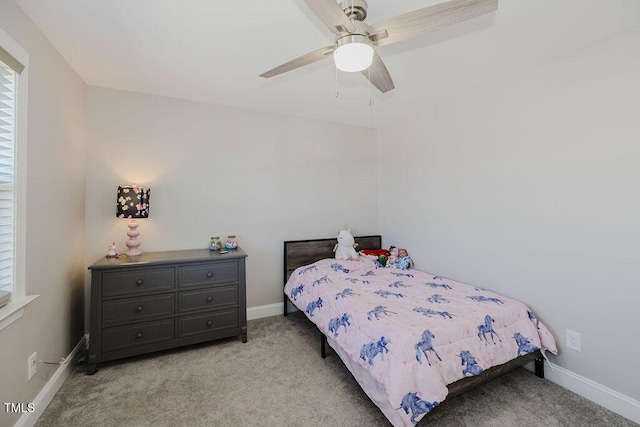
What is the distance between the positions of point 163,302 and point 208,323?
1.41ft

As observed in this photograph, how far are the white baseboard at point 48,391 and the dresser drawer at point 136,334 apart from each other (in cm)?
26

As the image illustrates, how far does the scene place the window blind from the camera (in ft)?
4.75

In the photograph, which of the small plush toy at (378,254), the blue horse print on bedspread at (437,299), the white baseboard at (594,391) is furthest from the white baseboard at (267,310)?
the white baseboard at (594,391)

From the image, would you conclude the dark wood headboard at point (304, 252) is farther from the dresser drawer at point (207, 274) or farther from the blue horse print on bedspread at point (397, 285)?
the blue horse print on bedspread at point (397, 285)

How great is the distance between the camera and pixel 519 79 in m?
2.25

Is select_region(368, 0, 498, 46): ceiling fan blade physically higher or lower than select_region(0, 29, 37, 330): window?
higher

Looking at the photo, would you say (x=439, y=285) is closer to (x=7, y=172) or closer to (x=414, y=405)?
(x=414, y=405)

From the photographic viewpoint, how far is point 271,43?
1.89 meters

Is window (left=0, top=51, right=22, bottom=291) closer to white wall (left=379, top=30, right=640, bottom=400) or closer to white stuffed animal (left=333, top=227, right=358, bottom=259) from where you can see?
white stuffed animal (left=333, top=227, right=358, bottom=259)

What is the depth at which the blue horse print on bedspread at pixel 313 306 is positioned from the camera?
2.39m

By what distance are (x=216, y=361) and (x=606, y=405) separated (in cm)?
279

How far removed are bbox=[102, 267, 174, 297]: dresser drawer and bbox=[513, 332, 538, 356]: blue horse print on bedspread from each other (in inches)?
107

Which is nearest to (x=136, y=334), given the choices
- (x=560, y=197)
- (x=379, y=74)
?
(x=379, y=74)

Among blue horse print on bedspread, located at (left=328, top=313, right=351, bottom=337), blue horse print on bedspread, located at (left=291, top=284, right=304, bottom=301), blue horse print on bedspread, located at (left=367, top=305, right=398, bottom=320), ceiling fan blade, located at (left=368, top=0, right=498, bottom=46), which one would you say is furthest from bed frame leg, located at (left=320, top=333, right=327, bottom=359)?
ceiling fan blade, located at (left=368, top=0, right=498, bottom=46)
